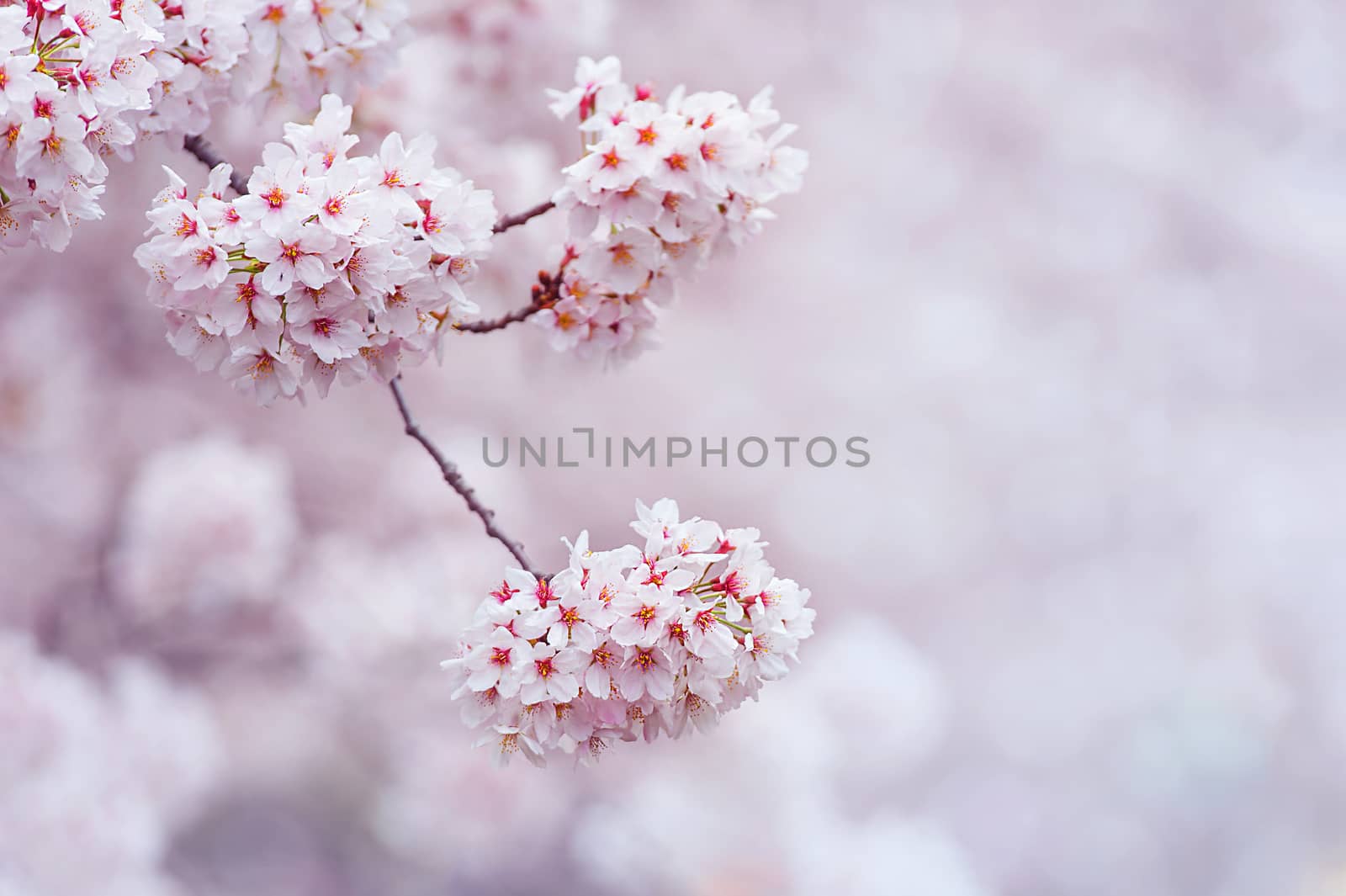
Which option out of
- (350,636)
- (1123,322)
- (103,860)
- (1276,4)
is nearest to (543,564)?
(350,636)

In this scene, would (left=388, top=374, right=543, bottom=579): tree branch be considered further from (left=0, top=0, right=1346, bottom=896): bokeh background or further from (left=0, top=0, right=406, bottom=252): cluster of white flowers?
(left=0, top=0, right=1346, bottom=896): bokeh background

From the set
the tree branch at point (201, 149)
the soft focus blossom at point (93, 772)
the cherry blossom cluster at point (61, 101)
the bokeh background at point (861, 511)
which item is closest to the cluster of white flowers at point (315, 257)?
the cherry blossom cluster at point (61, 101)

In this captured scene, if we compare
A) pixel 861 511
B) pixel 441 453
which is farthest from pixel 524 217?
pixel 861 511

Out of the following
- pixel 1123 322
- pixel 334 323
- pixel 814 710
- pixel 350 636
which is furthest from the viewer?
pixel 1123 322

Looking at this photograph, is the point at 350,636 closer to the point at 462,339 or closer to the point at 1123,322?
the point at 462,339

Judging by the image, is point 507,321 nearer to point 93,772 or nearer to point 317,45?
point 317,45

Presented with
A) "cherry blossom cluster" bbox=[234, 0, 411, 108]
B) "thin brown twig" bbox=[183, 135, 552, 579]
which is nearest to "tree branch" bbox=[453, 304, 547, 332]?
"thin brown twig" bbox=[183, 135, 552, 579]

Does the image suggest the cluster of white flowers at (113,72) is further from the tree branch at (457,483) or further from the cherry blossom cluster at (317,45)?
the tree branch at (457,483)
